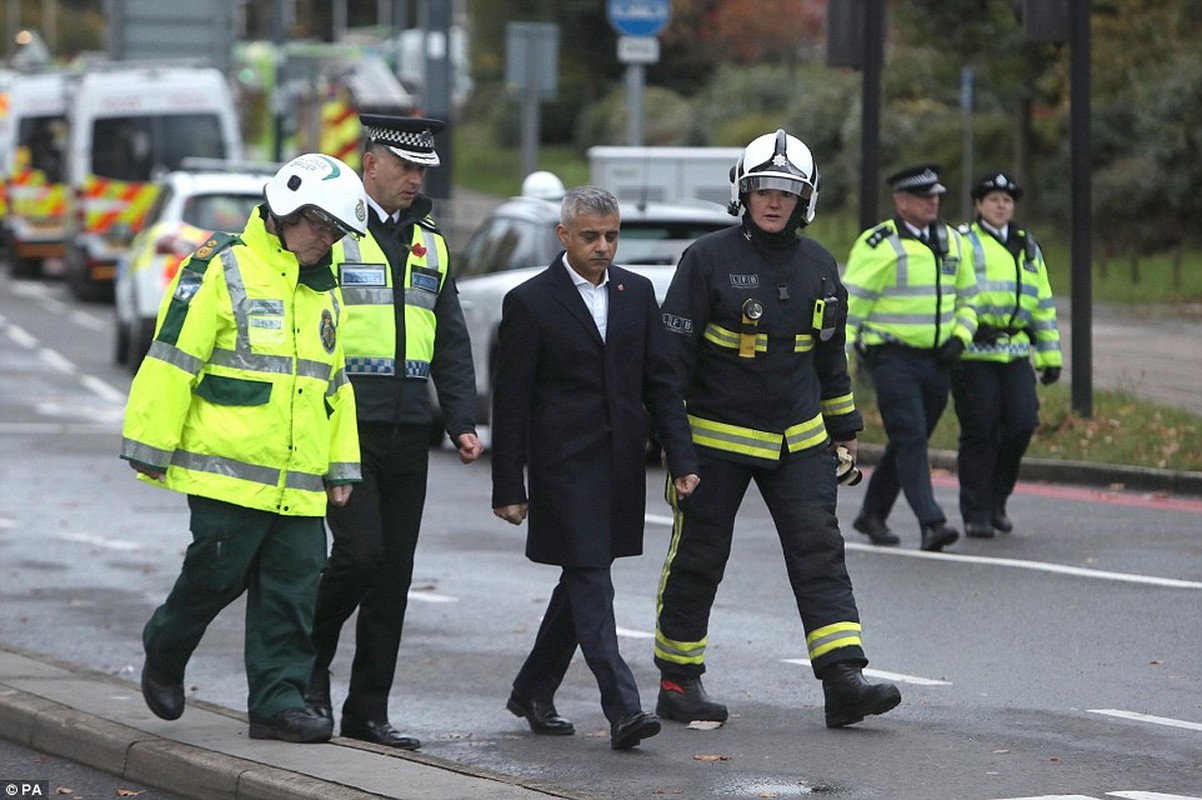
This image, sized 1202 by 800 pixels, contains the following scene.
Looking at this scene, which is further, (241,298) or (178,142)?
(178,142)

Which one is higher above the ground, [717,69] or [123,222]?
[717,69]

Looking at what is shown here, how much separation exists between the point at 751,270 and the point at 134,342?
16.0 meters

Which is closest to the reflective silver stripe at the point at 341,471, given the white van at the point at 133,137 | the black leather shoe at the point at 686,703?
the black leather shoe at the point at 686,703

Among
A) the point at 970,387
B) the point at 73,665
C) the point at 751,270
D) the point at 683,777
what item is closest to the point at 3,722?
the point at 73,665

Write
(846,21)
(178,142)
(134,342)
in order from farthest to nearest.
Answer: (178,142)
(134,342)
(846,21)

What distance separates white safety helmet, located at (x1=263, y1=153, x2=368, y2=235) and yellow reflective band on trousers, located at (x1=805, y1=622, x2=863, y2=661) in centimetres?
202

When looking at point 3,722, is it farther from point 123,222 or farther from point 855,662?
point 123,222

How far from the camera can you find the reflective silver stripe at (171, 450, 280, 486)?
23.7ft

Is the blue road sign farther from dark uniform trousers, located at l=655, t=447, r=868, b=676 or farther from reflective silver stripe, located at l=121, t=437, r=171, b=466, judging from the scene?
reflective silver stripe, located at l=121, t=437, r=171, b=466

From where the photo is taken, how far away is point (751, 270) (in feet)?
26.3

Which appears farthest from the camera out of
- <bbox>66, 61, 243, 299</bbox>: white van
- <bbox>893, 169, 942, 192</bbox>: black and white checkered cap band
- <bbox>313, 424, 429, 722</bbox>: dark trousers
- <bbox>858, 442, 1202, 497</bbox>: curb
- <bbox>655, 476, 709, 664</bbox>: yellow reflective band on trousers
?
<bbox>66, 61, 243, 299</bbox>: white van

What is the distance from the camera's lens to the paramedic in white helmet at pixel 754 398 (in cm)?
796

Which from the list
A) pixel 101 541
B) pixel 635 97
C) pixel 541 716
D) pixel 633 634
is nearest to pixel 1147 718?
pixel 541 716

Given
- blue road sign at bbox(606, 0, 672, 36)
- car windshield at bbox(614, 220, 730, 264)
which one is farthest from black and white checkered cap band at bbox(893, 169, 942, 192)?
blue road sign at bbox(606, 0, 672, 36)
